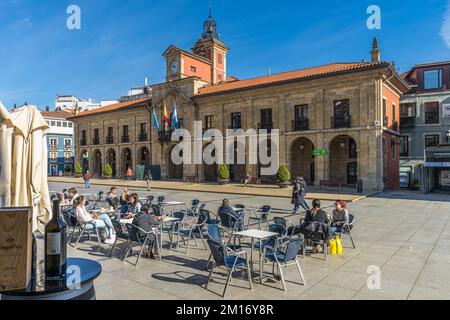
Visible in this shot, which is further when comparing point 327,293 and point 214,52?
point 214,52

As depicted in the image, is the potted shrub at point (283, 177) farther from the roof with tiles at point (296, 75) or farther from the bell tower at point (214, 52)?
the bell tower at point (214, 52)

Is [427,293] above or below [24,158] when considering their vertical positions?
below

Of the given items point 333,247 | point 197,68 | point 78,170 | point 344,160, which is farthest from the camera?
point 78,170

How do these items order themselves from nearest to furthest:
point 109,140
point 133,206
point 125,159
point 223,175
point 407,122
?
point 133,206
point 223,175
point 407,122
point 125,159
point 109,140

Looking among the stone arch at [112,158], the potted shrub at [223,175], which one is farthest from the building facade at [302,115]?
the stone arch at [112,158]

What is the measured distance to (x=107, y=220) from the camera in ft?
27.6

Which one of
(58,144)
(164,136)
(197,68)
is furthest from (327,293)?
(58,144)

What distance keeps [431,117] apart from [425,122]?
68 cm

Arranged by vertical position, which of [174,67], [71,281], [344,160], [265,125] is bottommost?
[71,281]

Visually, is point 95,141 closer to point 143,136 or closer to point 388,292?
point 143,136

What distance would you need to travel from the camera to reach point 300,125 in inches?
1071

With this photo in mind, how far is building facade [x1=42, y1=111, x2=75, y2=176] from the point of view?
52.9 metres

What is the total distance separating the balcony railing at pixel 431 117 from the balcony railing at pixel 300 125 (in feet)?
44.5
